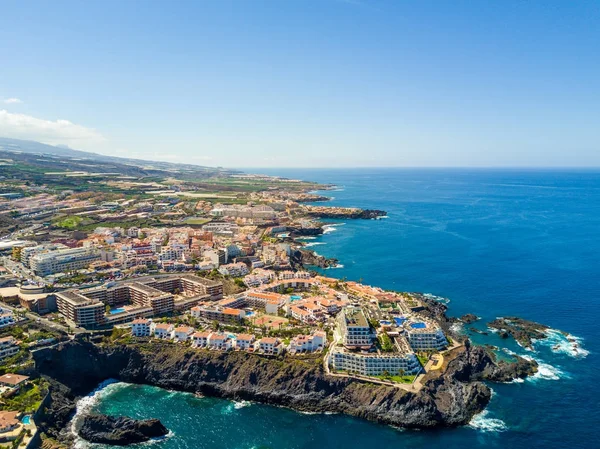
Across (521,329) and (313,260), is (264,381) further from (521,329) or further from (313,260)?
(313,260)

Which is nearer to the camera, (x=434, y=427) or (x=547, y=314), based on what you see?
(x=434, y=427)

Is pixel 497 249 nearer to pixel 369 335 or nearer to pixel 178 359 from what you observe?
pixel 369 335

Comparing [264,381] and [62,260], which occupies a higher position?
[62,260]

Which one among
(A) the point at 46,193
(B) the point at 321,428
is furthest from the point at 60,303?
(A) the point at 46,193

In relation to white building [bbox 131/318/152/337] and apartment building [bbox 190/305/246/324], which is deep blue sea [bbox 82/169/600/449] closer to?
white building [bbox 131/318/152/337]

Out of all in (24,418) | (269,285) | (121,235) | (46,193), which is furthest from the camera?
(46,193)

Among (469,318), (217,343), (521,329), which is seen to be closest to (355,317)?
(217,343)

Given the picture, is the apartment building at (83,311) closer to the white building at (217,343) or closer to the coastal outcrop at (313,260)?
the white building at (217,343)

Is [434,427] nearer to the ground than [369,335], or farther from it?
nearer to the ground
